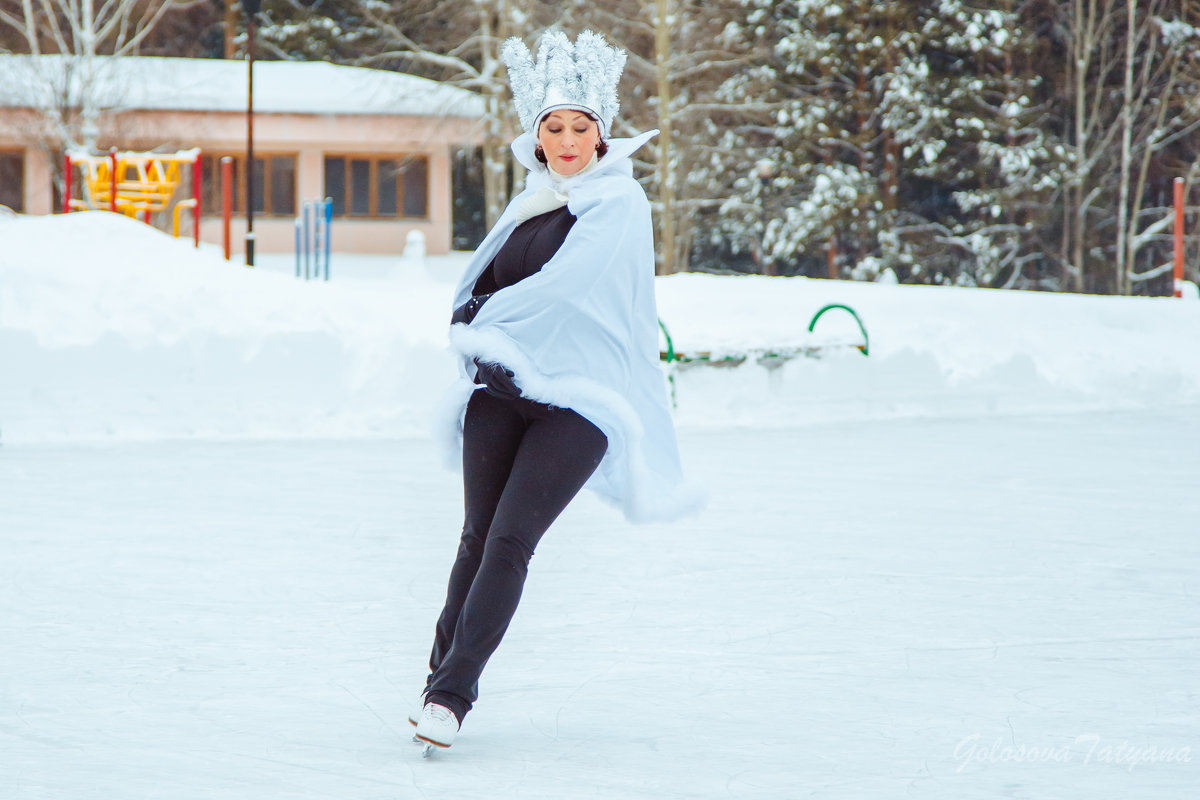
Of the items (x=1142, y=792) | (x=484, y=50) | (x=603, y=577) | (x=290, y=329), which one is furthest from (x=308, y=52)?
(x=1142, y=792)

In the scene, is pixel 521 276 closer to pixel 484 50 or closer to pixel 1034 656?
pixel 1034 656

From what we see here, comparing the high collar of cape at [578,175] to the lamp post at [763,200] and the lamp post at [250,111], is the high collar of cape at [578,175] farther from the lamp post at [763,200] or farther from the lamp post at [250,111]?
the lamp post at [763,200]

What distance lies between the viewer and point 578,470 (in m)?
3.76

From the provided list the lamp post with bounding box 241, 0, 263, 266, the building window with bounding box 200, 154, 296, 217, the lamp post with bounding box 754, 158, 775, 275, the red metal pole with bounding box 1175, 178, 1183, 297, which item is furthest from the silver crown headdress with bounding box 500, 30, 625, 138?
the building window with bounding box 200, 154, 296, 217

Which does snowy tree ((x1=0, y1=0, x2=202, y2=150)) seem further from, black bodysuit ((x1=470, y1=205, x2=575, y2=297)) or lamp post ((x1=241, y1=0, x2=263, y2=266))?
black bodysuit ((x1=470, y1=205, x2=575, y2=297))

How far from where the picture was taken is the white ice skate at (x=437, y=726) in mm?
3662

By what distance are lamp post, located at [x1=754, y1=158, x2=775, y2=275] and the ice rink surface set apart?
73.9ft

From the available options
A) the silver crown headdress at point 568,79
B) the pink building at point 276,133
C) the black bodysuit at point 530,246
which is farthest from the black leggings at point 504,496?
the pink building at point 276,133

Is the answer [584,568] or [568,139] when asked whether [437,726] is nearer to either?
[568,139]

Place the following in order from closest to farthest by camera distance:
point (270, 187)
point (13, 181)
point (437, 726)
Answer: point (437, 726), point (13, 181), point (270, 187)

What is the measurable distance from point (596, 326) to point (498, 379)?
0.27 m

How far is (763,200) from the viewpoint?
31.5 metres

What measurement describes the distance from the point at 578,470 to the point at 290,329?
27.1 feet

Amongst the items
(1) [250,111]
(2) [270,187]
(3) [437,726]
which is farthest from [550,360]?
(2) [270,187]
